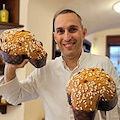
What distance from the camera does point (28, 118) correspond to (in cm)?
209

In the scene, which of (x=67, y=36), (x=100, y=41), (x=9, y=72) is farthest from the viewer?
(x=100, y=41)

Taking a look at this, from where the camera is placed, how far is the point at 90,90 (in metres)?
0.69

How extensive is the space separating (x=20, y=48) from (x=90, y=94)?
38 centimetres

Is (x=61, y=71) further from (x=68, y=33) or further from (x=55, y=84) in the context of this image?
(x=68, y=33)

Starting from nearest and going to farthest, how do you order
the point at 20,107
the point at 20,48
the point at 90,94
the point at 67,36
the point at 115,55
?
1. the point at 90,94
2. the point at 20,48
3. the point at 67,36
4. the point at 20,107
5. the point at 115,55

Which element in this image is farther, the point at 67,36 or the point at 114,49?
the point at 114,49

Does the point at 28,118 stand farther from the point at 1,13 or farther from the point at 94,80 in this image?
the point at 94,80

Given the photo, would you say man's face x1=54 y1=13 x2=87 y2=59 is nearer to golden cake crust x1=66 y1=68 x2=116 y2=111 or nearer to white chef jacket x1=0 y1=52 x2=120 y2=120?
white chef jacket x1=0 y1=52 x2=120 y2=120

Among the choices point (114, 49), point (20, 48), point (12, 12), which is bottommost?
point (20, 48)

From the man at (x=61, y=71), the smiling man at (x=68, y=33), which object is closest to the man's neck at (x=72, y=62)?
the man at (x=61, y=71)

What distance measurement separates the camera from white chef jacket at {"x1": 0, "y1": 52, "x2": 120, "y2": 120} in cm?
119

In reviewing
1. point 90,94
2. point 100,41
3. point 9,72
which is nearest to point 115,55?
point 100,41

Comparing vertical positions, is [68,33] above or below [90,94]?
above

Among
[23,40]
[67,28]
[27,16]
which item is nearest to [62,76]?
[67,28]
